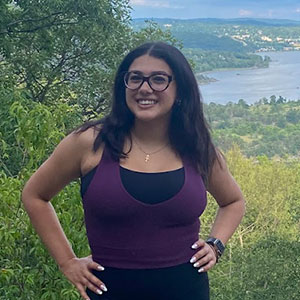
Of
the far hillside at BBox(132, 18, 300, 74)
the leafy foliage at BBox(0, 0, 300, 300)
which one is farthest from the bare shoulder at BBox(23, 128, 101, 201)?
the far hillside at BBox(132, 18, 300, 74)

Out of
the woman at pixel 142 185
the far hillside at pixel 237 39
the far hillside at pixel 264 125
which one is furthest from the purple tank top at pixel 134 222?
the far hillside at pixel 264 125

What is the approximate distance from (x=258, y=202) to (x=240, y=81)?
19.4 meters

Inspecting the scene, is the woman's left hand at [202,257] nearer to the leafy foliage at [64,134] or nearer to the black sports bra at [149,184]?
the black sports bra at [149,184]

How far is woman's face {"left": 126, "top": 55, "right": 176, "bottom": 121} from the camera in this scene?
1246 millimetres

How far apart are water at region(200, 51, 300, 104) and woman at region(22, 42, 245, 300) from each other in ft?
88.9

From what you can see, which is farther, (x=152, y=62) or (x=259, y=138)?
(x=259, y=138)

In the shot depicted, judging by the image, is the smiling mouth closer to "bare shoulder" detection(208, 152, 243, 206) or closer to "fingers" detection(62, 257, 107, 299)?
"bare shoulder" detection(208, 152, 243, 206)

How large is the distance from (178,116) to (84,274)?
0.40m

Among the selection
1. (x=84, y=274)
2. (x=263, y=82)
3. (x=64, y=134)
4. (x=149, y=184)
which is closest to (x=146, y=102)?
(x=149, y=184)

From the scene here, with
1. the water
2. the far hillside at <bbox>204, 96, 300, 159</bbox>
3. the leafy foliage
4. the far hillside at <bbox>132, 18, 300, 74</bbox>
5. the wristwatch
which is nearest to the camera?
the wristwatch

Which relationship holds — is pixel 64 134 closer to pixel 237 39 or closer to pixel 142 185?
pixel 142 185

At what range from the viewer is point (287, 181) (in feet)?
57.3

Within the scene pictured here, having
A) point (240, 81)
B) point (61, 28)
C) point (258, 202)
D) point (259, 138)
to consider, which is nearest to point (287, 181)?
point (258, 202)

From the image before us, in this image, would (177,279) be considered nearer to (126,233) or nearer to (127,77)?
(126,233)
